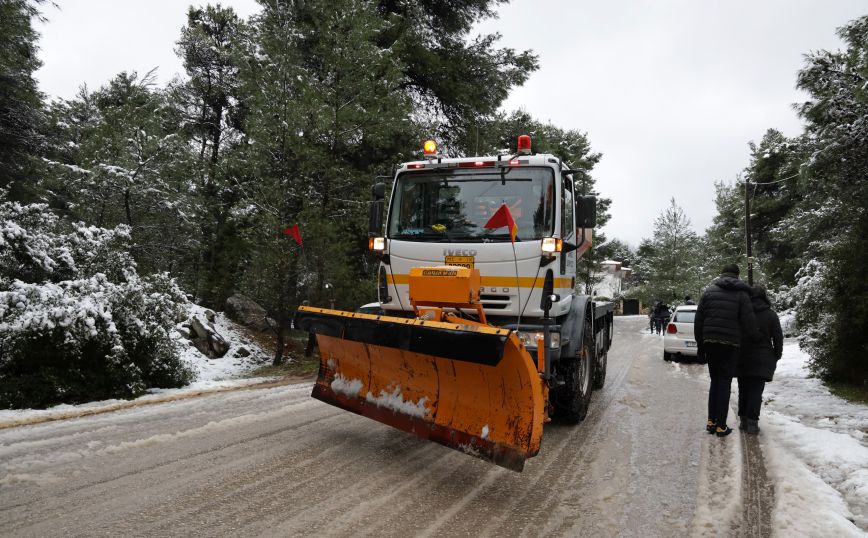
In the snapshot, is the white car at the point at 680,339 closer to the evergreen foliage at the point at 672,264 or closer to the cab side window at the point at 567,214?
the cab side window at the point at 567,214

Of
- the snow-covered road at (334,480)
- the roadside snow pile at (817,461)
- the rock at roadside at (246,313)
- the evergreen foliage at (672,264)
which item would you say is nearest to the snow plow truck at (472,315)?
the snow-covered road at (334,480)

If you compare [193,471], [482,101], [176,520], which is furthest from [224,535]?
[482,101]

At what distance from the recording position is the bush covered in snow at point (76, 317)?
6.32m

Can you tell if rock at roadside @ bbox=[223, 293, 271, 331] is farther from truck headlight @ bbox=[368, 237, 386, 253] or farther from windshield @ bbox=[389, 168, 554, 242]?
windshield @ bbox=[389, 168, 554, 242]

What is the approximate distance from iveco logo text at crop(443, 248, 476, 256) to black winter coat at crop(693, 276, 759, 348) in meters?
2.70

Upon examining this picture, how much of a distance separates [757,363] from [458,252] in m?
3.53

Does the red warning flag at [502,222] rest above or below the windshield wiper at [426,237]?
above

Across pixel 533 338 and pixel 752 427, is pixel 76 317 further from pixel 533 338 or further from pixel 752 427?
pixel 752 427

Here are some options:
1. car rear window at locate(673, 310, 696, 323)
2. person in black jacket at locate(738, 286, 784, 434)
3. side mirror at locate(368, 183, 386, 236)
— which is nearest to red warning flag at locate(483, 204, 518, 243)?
side mirror at locate(368, 183, 386, 236)

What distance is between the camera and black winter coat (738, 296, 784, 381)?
19.3 ft

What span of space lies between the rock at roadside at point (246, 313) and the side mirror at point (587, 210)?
10.8m

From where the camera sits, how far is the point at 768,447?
5.22m

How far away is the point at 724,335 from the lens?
5707mm

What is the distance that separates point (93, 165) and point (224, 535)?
1339cm
